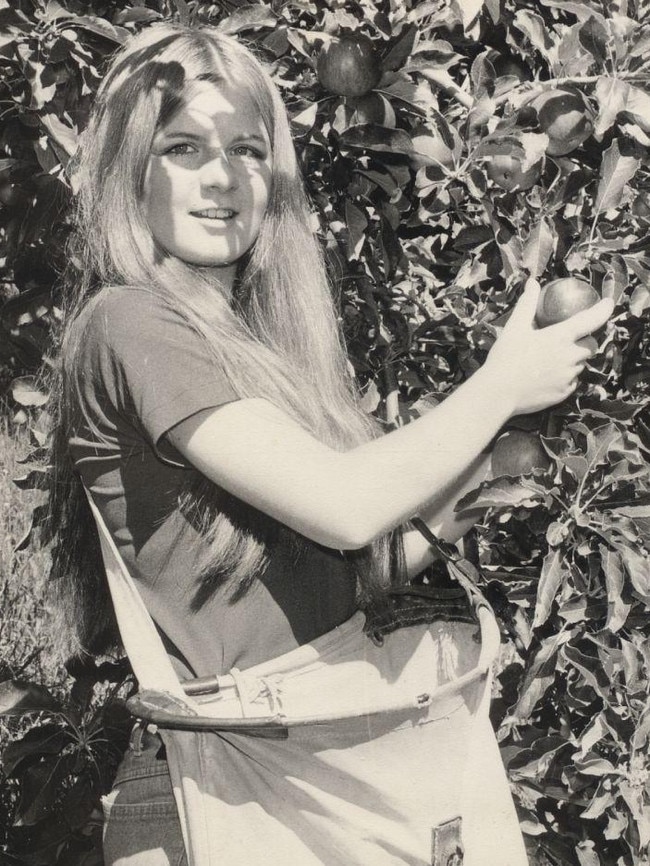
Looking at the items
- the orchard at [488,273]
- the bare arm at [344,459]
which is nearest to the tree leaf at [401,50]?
the orchard at [488,273]

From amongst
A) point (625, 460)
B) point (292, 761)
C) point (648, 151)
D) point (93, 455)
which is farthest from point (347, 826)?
point (648, 151)

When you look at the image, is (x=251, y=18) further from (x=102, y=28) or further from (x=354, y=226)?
(x=354, y=226)

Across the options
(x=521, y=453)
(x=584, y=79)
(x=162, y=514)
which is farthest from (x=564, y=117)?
(x=162, y=514)

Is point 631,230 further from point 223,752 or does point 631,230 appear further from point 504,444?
point 223,752

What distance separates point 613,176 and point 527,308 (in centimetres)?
24

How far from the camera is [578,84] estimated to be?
1.51m

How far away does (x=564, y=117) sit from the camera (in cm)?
148

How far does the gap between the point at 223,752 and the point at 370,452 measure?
1.11 feet

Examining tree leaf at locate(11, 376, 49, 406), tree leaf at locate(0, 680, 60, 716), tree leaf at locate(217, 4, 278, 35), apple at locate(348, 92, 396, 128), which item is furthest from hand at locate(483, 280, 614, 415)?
tree leaf at locate(0, 680, 60, 716)

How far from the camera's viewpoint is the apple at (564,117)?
147cm

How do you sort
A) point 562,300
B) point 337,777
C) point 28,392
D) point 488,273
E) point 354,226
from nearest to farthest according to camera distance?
point 337,777 → point 562,300 → point 488,273 → point 354,226 → point 28,392

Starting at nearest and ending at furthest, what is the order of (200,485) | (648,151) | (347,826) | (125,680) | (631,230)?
(347,826) → (200,485) → (648,151) → (631,230) → (125,680)

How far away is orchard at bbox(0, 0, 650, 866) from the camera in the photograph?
149 centimetres

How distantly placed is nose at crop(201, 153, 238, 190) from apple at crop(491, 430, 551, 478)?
0.46 m
